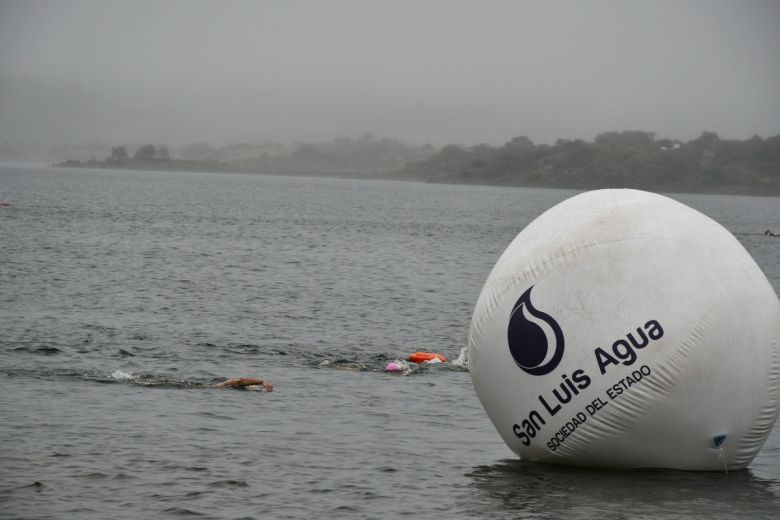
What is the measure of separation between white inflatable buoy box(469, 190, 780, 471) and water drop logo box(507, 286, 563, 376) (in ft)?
0.05

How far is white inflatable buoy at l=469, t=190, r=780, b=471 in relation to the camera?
13180 millimetres

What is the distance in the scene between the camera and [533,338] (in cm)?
1350

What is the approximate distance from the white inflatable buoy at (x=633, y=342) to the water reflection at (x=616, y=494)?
→ 0.21m

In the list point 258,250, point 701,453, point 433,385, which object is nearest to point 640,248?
point 701,453

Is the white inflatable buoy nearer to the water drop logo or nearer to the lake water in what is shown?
the water drop logo

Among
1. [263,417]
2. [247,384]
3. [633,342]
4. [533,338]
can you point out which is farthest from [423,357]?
[633,342]

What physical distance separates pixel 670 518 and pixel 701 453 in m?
1.46

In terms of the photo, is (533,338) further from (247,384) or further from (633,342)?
(247,384)

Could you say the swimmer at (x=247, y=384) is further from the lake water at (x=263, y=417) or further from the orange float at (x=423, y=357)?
the orange float at (x=423, y=357)

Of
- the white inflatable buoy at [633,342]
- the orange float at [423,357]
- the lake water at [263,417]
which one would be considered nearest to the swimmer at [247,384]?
the lake water at [263,417]

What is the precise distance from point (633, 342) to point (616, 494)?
6.56 feet

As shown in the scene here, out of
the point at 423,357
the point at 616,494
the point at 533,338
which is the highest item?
the point at 533,338

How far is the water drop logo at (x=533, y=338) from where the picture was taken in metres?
13.4

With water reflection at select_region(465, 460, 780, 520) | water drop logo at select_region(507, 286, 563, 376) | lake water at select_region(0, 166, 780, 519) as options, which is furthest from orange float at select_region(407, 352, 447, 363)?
water drop logo at select_region(507, 286, 563, 376)
